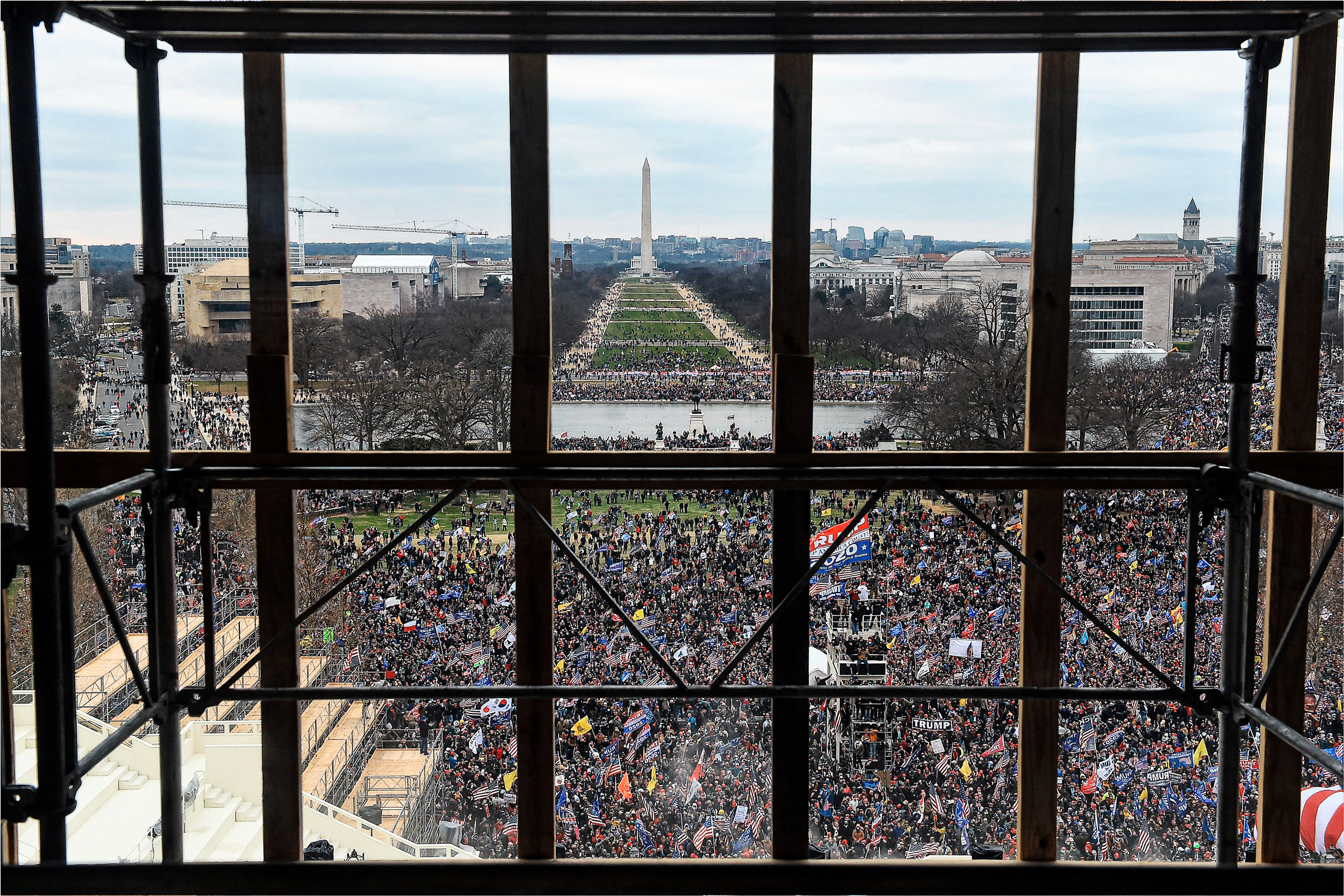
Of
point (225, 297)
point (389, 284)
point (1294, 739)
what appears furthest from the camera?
point (389, 284)

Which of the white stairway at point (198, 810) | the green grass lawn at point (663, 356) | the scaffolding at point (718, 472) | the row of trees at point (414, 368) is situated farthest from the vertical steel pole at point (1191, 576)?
the white stairway at point (198, 810)

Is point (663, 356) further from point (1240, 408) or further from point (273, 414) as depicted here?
point (1240, 408)

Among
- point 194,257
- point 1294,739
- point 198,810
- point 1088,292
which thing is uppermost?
point 194,257

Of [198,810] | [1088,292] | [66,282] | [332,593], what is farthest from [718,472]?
[198,810]

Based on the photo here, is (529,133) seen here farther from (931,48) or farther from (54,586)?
(54,586)

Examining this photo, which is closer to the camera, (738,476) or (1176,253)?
(738,476)

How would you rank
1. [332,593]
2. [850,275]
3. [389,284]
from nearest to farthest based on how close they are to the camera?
[332,593] → [850,275] → [389,284]

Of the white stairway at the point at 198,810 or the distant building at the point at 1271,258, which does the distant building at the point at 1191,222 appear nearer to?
the distant building at the point at 1271,258
